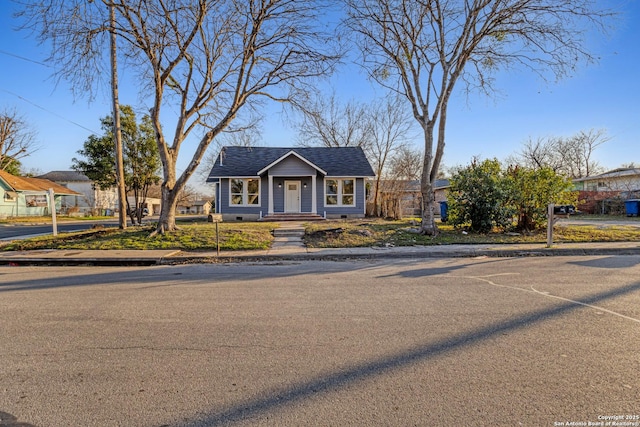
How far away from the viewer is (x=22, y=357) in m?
3.42

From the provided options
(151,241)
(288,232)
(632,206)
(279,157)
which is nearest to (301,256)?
(288,232)

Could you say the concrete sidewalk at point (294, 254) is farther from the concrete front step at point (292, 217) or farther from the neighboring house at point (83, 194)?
the neighboring house at point (83, 194)

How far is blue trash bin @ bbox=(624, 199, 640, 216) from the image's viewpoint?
2428cm

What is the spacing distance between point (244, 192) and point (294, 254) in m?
13.7

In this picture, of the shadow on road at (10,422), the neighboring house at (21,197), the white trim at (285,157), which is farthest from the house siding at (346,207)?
the neighboring house at (21,197)

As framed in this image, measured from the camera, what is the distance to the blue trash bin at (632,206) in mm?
24281

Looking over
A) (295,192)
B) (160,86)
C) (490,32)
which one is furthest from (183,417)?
(295,192)

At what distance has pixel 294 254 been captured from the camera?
10273 millimetres

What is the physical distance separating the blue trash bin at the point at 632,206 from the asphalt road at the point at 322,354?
24.6 meters

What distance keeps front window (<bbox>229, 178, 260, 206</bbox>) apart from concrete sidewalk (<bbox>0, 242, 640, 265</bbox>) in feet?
39.7

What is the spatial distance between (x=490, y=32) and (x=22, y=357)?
52.6 ft

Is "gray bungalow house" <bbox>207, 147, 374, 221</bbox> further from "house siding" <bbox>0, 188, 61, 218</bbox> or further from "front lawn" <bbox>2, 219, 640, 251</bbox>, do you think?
"house siding" <bbox>0, 188, 61, 218</bbox>

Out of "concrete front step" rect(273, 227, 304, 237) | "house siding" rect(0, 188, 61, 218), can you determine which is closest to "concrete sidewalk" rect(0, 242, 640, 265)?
"concrete front step" rect(273, 227, 304, 237)

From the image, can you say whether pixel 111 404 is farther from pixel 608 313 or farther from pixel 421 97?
pixel 421 97
